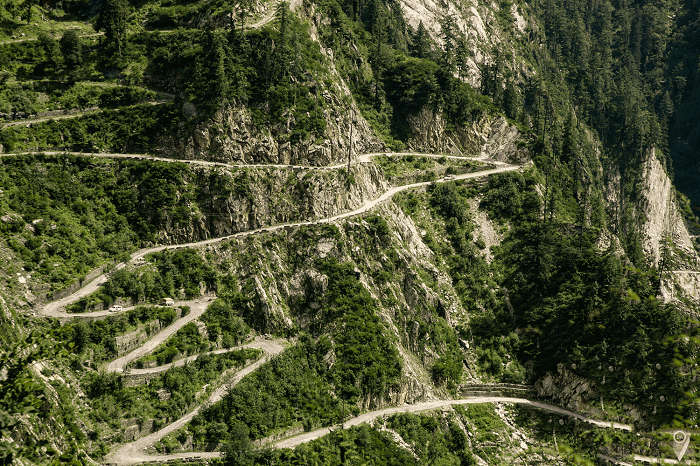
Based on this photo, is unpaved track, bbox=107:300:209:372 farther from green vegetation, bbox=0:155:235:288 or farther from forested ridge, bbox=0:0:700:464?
green vegetation, bbox=0:155:235:288

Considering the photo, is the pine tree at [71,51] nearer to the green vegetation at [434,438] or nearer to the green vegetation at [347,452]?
the green vegetation at [347,452]

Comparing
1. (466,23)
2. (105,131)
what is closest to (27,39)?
(105,131)

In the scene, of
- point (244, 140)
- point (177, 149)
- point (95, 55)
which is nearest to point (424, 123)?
point (244, 140)

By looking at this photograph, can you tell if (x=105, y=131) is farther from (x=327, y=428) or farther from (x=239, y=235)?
(x=327, y=428)

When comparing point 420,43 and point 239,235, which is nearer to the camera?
point 239,235

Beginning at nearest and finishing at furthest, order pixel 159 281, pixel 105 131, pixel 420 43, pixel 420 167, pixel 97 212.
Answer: pixel 159 281 → pixel 97 212 → pixel 105 131 → pixel 420 167 → pixel 420 43

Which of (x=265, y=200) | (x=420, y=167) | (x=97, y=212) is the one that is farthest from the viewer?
(x=420, y=167)

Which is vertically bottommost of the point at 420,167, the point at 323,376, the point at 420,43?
the point at 323,376

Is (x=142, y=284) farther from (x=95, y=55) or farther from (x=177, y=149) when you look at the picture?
(x=95, y=55)

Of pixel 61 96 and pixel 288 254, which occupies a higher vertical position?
pixel 61 96
